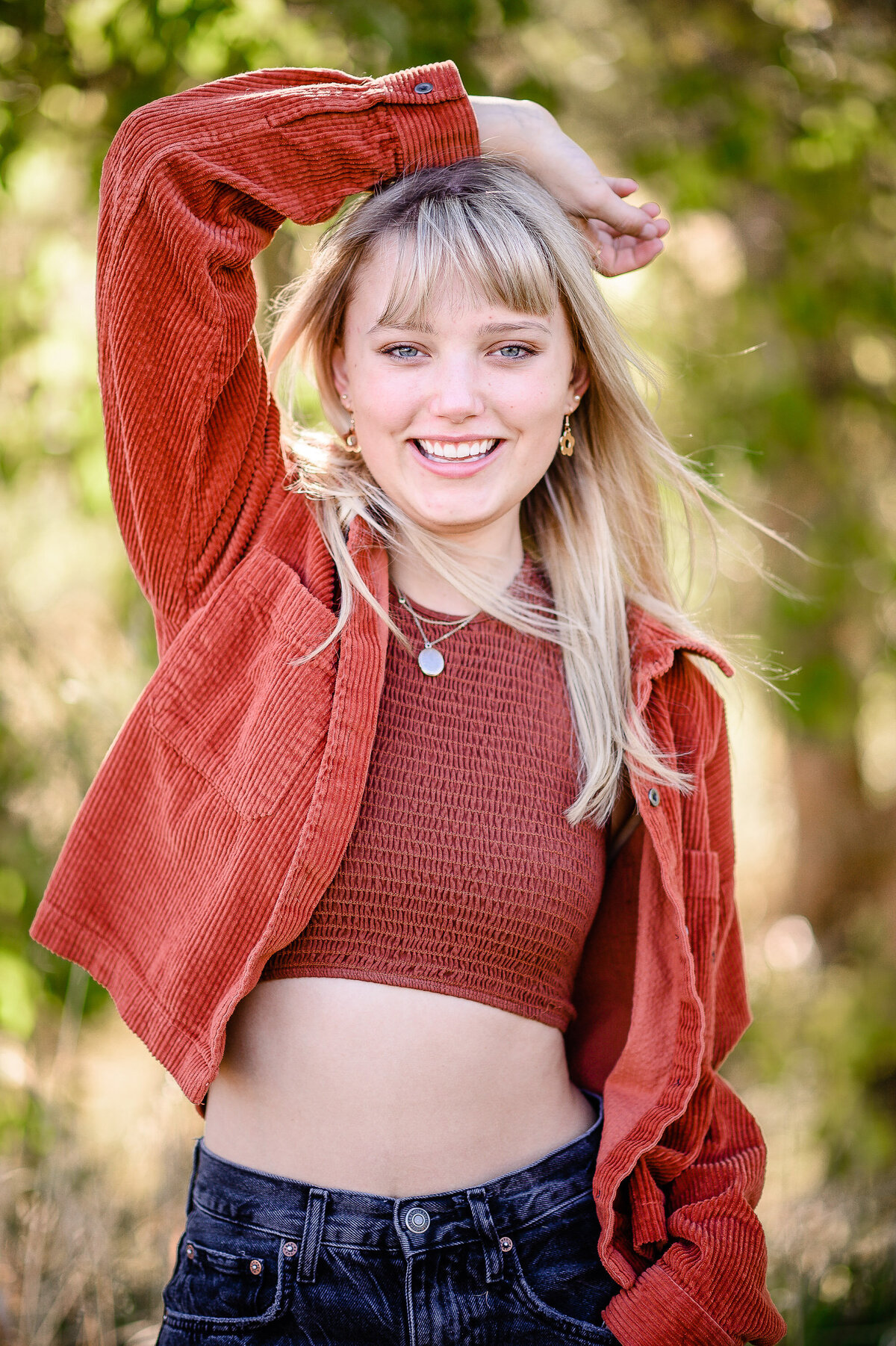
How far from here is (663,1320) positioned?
67.4 inches

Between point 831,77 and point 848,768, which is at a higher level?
point 831,77

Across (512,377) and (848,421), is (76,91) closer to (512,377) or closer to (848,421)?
(512,377)

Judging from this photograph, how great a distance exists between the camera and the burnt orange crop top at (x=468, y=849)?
5.64 ft

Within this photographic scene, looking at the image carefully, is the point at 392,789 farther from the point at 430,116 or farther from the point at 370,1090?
the point at 430,116

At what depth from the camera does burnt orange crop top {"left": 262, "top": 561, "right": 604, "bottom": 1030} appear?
1.72 m

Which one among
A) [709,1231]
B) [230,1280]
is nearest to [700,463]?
[709,1231]

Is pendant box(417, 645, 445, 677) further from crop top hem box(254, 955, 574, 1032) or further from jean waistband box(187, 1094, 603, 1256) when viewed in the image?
jean waistband box(187, 1094, 603, 1256)

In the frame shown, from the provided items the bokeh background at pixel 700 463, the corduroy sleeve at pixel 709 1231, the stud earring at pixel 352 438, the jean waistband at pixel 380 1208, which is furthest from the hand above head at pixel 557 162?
the jean waistband at pixel 380 1208

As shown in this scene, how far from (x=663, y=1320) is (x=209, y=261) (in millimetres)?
1656

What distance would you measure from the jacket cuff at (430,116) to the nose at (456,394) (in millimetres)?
347

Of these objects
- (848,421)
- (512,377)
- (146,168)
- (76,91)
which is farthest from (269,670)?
(848,421)

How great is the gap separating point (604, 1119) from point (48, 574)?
2944mm

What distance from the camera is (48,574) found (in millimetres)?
4117

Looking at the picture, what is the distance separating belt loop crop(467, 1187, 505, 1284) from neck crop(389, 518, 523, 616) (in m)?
0.89
